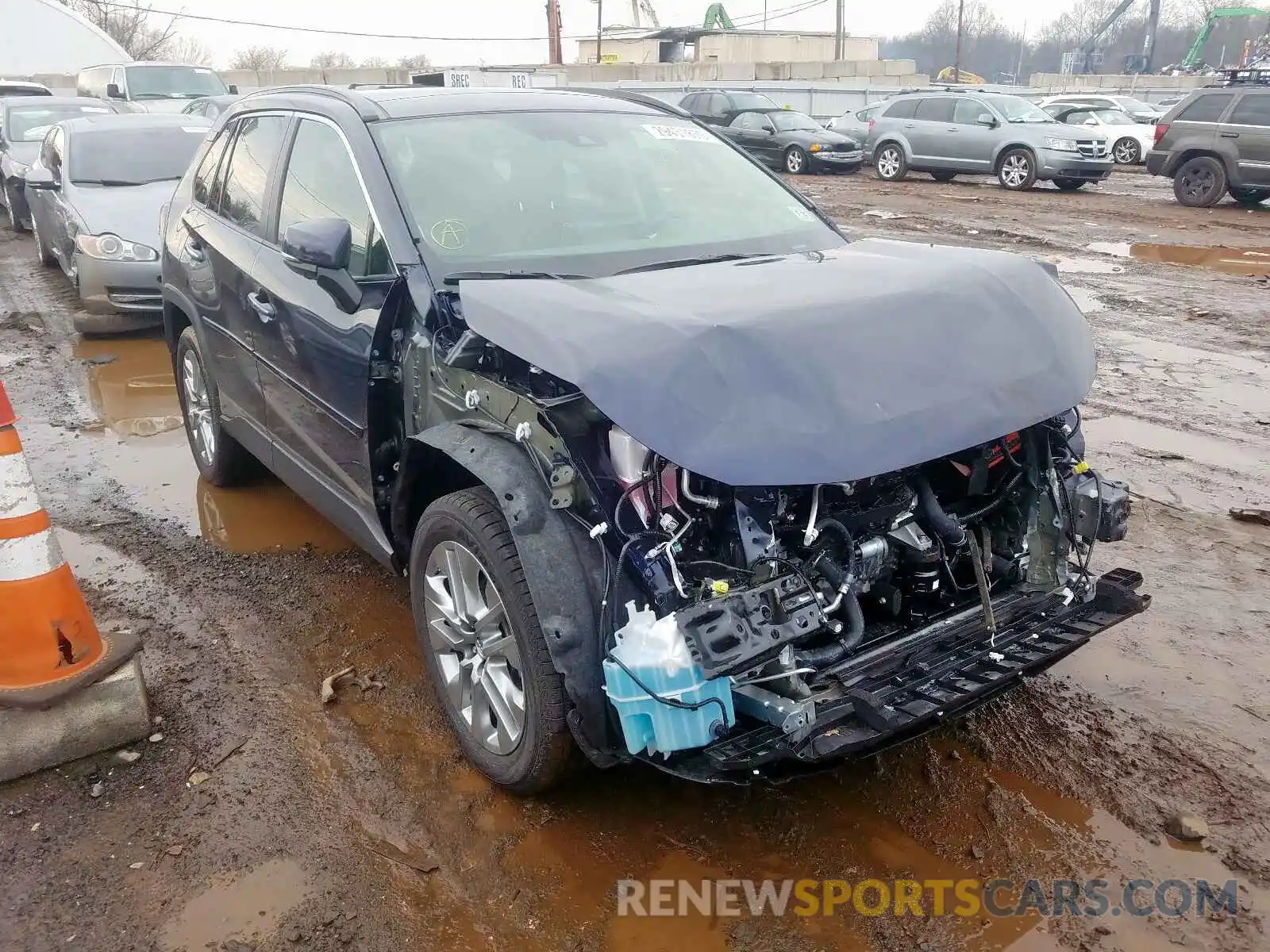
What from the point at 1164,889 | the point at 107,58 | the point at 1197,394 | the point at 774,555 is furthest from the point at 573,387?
the point at 107,58

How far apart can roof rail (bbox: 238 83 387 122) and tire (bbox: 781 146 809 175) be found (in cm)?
1900

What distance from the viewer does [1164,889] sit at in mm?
2670

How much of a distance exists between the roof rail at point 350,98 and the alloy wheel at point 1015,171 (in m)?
17.0

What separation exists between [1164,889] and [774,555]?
137cm

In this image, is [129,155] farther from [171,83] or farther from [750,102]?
[750,102]

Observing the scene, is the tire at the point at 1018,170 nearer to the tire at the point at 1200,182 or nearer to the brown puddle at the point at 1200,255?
the tire at the point at 1200,182

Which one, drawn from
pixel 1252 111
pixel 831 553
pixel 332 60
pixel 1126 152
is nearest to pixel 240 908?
pixel 831 553

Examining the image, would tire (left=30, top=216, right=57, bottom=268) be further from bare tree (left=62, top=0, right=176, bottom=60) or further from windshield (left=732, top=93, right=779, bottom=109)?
bare tree (left=62, top=0, right=176, bottom=60)

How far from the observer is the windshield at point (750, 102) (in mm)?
23141

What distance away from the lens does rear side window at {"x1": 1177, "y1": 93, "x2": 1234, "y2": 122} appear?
15648mm

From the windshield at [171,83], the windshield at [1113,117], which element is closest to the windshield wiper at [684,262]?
the windshield at [171,83]

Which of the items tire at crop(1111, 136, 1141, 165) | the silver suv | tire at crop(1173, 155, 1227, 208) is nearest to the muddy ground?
tire at crop(1173, 155, 1227, 208)

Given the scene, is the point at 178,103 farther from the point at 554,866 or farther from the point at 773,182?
the point at 554,866

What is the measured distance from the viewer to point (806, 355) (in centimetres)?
262
